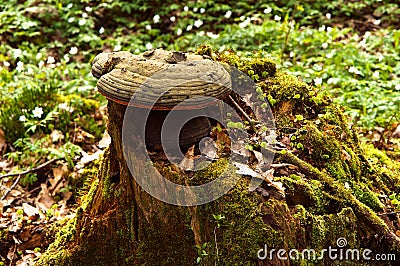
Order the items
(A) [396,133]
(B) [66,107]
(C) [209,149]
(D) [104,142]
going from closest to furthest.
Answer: (C) [209,149], (A) [396,133], (D) [104,142], (B) [66,107]

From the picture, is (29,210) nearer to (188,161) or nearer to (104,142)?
(104,142)

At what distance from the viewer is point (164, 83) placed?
2.41m

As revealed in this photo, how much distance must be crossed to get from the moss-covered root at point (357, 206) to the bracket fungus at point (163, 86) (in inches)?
26.4

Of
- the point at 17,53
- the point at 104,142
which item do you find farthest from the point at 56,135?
the point at 17,53

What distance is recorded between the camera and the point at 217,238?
2693 millimetres

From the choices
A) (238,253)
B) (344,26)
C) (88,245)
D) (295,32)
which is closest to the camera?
(238,253)

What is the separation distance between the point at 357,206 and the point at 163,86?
5.09 feet

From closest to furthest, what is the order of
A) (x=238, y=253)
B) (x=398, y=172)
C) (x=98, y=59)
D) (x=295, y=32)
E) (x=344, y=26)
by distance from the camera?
(x=238, y=253)
(x=98, y=59)
(x=398, y=172)
(x=295, y=32)
(x=344, y=26)

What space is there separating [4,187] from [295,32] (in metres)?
5.46

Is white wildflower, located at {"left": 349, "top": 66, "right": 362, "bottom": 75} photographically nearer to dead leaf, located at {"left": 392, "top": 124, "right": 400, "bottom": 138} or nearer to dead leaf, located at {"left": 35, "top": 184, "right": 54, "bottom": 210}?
dead leaf, located at {"left": 392, "top": 124, "right": 400, "bottom": 138}

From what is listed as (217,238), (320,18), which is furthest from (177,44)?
(217,238)

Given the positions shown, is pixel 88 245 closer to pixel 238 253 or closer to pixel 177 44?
pixel 238 253

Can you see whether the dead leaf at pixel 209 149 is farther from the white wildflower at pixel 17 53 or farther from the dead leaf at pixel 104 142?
the white wildflower at pixel 17 53

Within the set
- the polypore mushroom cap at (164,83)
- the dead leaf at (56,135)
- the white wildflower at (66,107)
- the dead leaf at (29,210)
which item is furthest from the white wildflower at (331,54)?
the dead leaf at (29,210)
